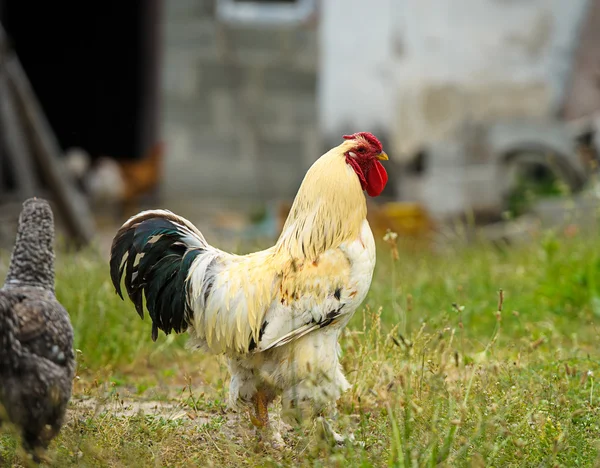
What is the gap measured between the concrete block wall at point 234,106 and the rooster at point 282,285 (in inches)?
318

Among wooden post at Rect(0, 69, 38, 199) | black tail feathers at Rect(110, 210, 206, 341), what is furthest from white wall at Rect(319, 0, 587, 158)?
black tail feathers at Rect(110, 210, 206, 341)

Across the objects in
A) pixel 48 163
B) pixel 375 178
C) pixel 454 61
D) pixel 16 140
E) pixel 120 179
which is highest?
pixel 375 178

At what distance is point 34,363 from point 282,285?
1.06 metres

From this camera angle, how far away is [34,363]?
9.92 feet

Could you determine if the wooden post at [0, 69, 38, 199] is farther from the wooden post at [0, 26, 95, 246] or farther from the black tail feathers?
the black tail feathers

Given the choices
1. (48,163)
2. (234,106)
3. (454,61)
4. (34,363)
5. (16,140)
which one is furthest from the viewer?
(234,106)

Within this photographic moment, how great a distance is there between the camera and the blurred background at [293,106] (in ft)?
28.8

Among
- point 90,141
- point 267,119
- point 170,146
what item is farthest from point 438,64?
point 90,141

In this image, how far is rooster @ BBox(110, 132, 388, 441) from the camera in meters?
3.47

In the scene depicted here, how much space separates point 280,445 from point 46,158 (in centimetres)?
498

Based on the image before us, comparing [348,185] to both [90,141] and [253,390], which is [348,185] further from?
[90,141]

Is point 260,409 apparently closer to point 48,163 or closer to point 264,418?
point 264,418

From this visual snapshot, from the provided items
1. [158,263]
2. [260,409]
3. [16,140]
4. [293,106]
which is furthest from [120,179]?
[260,409]

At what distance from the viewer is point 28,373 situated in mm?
3002
